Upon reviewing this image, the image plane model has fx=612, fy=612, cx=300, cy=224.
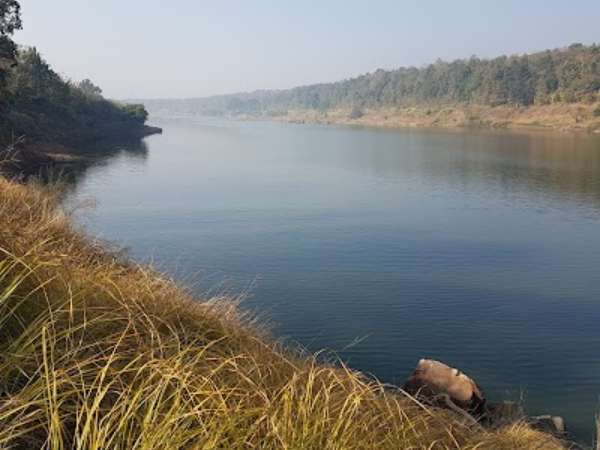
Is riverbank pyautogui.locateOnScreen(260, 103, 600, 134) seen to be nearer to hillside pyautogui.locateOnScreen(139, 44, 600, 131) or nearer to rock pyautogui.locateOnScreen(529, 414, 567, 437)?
hillside pyautogui.locateOnScreen(139, 44, 600, 131)

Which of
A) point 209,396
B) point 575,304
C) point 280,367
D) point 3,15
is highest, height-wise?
point 3,15

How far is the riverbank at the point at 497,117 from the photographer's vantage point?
117m

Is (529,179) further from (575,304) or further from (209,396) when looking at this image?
(209,396)

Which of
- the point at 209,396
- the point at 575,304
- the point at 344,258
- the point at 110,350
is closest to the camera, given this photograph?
the point at 209,396

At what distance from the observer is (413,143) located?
9362 cm

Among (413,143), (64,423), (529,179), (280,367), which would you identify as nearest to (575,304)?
(280,367)

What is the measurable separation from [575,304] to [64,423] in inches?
824

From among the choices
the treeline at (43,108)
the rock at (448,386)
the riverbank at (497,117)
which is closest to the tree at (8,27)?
the treeline at (43,108)

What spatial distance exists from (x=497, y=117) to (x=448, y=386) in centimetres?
13562

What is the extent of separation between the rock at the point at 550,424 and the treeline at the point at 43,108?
37.9 meters

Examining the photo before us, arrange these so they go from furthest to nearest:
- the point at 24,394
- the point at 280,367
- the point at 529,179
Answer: the point at 529,179 → the point at 280,367 → the point at 24,394

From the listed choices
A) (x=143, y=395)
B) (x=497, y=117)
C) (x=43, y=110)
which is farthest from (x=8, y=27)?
(x=497, y=117)

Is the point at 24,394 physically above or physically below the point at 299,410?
above

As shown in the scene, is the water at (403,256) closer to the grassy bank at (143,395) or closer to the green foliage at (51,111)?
the grassy bank at (143,395)
